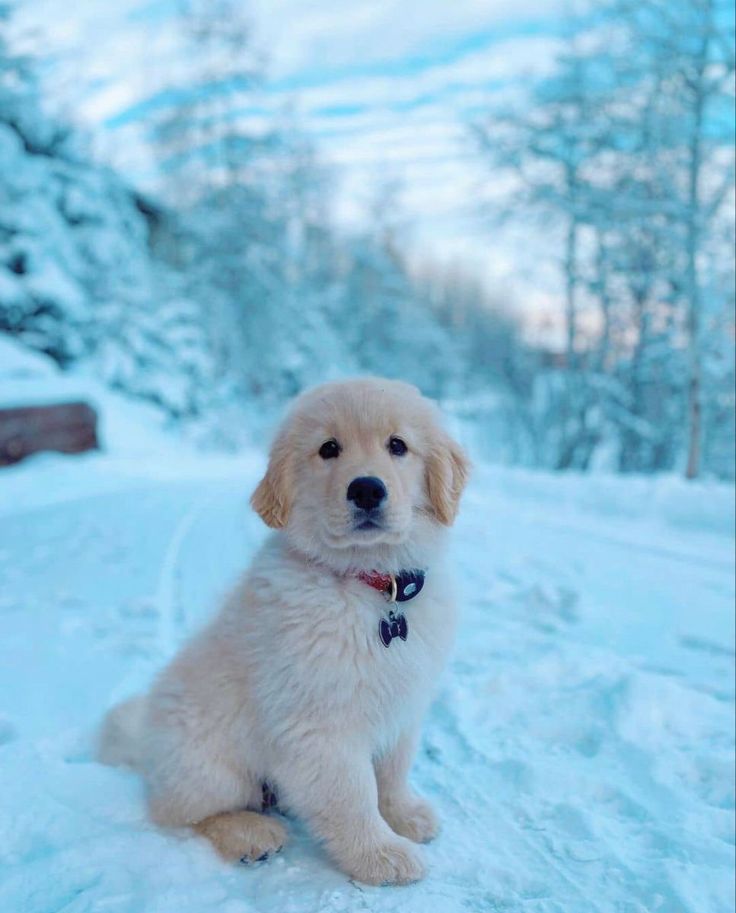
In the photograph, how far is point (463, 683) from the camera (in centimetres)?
335

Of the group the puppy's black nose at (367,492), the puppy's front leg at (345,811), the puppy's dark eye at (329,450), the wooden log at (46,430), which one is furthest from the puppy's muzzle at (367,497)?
the wooden log at (46,430)

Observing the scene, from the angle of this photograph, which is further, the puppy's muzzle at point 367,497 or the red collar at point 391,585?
the red collar at point 391,585

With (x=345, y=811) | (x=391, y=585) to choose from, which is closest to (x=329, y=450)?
(x=391, y=585)

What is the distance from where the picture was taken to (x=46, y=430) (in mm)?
10234

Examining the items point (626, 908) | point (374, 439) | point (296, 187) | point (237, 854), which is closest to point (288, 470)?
point (374, 439)

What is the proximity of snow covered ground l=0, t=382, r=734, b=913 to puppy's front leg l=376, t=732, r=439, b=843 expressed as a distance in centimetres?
7

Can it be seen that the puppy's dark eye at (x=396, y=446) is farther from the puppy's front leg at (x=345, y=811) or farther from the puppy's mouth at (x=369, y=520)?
the puppy's front leg at (x=345, y=811)

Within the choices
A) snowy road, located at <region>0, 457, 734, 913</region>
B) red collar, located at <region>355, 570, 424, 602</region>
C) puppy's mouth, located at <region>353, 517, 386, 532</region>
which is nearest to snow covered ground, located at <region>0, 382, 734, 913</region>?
snowy road, located at <region>0, 457, 734, 913</region>

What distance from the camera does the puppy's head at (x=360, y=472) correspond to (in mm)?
2090

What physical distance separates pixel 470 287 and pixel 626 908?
126 ft

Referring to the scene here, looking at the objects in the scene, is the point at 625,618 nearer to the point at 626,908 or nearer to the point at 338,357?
the point at 626,908

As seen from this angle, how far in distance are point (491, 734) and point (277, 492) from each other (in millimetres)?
1416

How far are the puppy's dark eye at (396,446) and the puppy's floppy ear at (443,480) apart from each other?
0.36 feet

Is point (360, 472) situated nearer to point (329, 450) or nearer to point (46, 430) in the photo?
point (329, 450)
